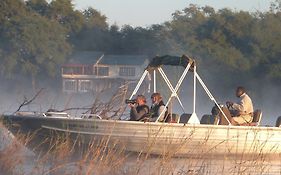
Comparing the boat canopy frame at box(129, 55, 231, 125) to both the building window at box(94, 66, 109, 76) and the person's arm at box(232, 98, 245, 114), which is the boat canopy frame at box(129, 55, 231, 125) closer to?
the person's arm at box(232, 98, 245, 114)

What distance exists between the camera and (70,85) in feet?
288

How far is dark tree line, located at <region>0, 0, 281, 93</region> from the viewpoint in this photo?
2662 inches

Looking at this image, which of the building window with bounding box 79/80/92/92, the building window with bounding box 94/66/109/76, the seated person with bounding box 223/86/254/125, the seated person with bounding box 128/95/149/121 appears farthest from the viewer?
the building window with bounding box 94/66/109/76

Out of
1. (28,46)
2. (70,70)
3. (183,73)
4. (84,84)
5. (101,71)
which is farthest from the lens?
(101,71)

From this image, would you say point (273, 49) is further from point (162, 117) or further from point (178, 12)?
point (162, 117)

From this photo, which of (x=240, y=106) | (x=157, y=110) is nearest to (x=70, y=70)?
(x=240, y=106)

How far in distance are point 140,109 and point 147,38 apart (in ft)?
237

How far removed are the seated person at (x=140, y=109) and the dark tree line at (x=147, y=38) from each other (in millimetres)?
45335

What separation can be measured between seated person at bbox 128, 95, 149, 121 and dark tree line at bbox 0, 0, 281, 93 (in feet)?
149

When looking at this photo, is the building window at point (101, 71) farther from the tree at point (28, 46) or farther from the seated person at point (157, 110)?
the seated person at point (157, 110)

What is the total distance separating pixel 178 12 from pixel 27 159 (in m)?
73.2

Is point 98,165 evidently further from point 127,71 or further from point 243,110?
point 127,71

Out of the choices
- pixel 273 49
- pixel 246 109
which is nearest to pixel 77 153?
pixel 246 109

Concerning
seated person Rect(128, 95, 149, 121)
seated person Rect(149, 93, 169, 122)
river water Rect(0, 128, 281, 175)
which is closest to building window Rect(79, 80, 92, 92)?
seated person Rect(149, 93, 169, 122)
